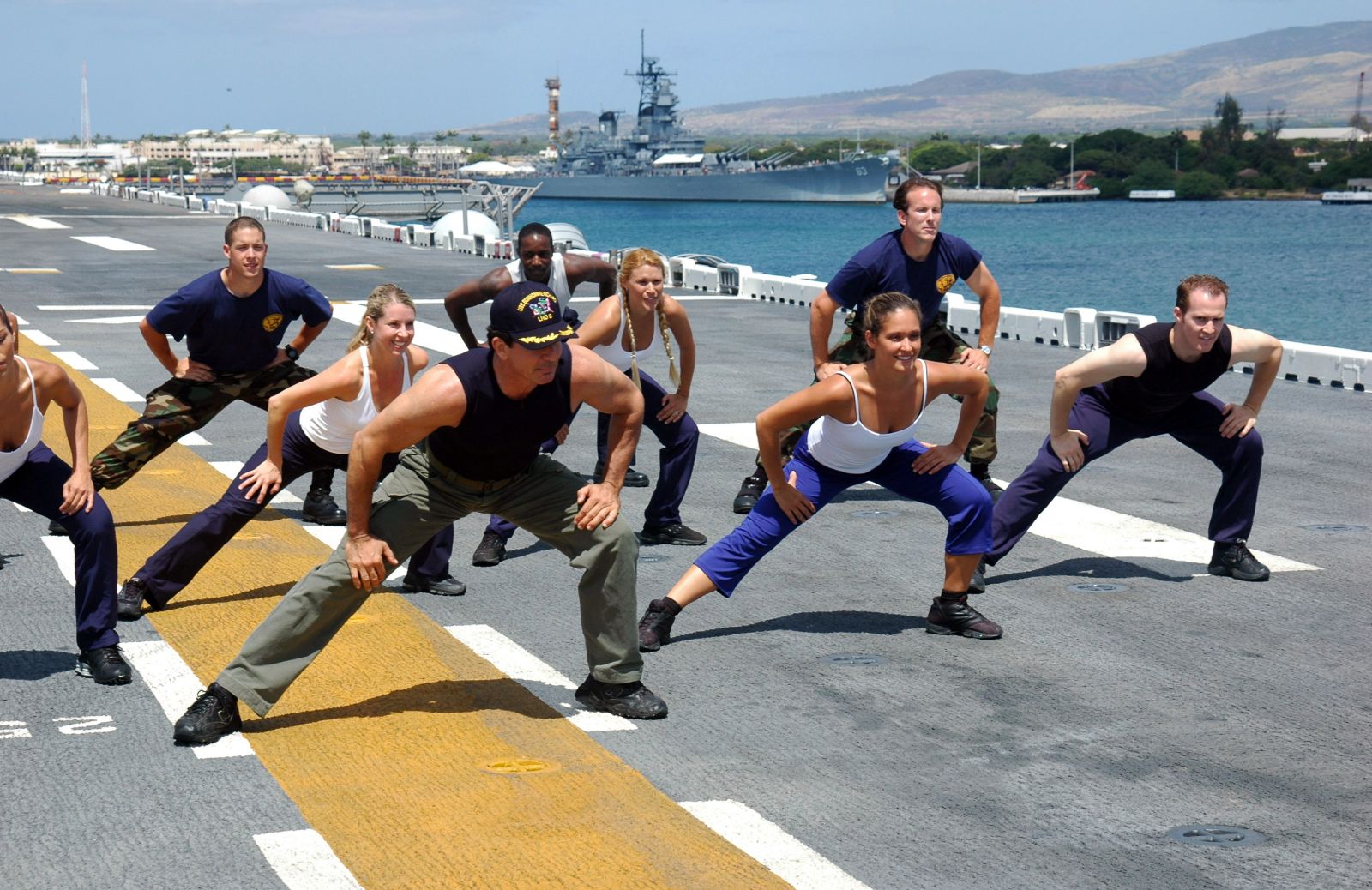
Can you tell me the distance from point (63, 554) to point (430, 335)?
40.9 feet

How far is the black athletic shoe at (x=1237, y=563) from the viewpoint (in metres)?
8.76

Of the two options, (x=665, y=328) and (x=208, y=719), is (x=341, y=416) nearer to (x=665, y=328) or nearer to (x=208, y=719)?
(x=665, y=328)

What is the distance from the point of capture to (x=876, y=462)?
7383 millimetres

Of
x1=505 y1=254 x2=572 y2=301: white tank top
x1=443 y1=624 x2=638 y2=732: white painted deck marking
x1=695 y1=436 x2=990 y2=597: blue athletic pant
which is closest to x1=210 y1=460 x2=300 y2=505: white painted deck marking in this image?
x1=505 y1=254 x2=572 y2=301: white tank top

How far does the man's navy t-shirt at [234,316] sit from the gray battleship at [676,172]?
6188 inches

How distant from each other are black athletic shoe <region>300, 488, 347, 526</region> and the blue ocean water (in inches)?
2116

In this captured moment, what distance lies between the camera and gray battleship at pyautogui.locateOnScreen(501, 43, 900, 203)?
168 metres

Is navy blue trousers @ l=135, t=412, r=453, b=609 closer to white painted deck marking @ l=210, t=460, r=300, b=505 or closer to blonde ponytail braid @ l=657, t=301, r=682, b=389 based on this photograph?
blonde ponytail braid @ l=657, t=301, r=682, b=389

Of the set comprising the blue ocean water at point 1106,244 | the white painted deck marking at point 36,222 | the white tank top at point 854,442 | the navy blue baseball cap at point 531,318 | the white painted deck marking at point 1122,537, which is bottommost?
the blue ocean water at point 1106,244

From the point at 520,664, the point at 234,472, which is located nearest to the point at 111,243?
the point at 234,472

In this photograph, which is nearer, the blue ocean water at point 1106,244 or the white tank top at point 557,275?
the white tank top at point 557,275

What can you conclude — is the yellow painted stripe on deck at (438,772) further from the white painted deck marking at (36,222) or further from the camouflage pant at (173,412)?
Answer: the white painted deck marking at (36,222)

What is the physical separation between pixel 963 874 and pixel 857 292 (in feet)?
17.9

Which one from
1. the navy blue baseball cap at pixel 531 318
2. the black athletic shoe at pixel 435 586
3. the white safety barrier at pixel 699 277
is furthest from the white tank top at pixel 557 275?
the white safety barrier at pixel 699 277
